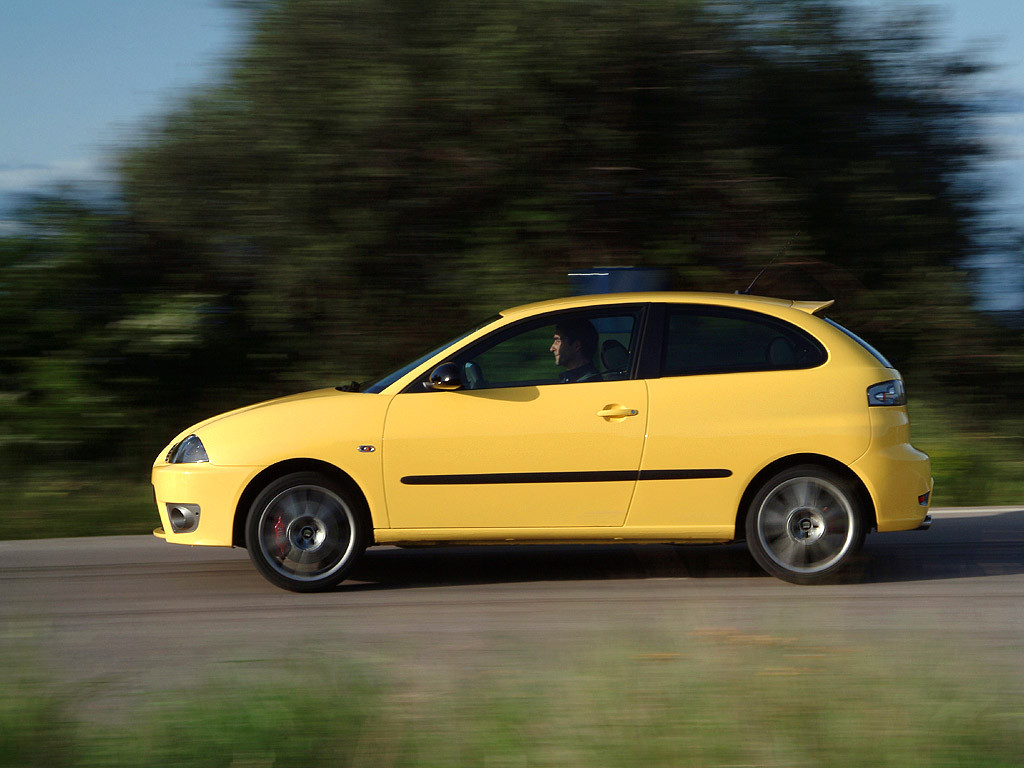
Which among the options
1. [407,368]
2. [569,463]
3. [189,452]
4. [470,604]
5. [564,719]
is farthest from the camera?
[407,368]

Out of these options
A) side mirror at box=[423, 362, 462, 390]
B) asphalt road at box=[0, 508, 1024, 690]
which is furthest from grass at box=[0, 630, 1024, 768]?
side mirror at box=[423, 362, 462, 390]

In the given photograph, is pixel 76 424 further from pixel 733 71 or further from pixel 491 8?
pixel 733 71

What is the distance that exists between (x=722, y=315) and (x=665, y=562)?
5.40ft

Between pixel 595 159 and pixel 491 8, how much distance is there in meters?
1.78

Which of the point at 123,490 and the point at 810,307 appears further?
the point at 123,490

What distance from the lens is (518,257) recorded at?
1123cm

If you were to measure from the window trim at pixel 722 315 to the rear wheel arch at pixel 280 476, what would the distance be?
1.73 meters

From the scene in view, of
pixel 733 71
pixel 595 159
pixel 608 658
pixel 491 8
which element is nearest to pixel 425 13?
pixel 491 8

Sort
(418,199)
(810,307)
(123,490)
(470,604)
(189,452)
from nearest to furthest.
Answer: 1. (470,604)
2. (189,452)
3. (810,307)
4. (123,490)
5. (418,199)

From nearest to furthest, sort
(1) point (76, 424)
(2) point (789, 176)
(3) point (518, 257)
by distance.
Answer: (1) point (76, 424)
(3) point (518, 257)
(2) point (789, 176)

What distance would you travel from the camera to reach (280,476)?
613 cm

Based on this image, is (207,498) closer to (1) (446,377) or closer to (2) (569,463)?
(1) (446,377)

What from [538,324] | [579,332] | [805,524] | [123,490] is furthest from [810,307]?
[123,490]

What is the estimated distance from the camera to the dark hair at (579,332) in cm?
629
